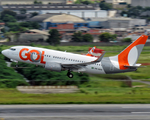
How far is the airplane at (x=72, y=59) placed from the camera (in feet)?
151

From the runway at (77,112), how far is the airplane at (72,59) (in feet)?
43.8

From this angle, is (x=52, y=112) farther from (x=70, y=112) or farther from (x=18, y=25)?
(x=18, y=25)

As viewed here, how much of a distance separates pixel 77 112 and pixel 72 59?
17809 millimetres

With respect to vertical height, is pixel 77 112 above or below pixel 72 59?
below

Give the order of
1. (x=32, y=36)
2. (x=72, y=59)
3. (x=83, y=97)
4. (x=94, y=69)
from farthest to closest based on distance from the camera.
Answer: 1. (x=32, y=36)
2. (x=94, y=69)
3. (x=72, y=59)
4. (x=83, y=97)

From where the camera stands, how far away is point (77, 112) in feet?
98.2

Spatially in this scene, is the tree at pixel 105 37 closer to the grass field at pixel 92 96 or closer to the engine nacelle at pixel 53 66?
the grass field at pixel 92 96

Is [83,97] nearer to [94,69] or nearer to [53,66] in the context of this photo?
[53,66]

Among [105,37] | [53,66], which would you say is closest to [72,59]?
[53,66]

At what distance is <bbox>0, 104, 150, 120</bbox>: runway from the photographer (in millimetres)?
27922

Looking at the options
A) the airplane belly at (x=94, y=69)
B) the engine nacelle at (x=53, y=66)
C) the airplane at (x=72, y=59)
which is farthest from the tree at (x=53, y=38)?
the engine nacelle at (x=53, y=66)

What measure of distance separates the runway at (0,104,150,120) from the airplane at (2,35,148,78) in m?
13.3
